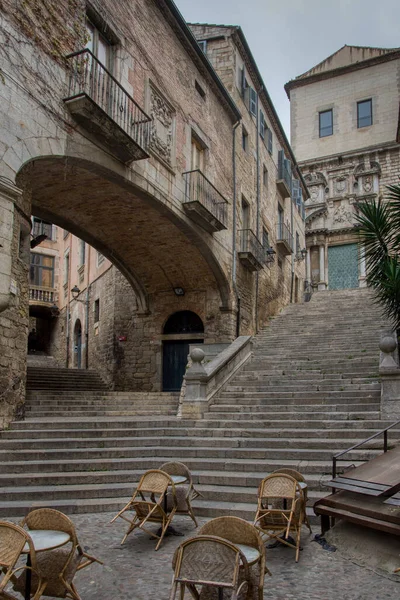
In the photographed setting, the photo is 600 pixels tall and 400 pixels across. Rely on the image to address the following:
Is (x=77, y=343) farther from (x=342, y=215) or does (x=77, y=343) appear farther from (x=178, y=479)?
(x=178, y=479)

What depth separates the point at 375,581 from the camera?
4164mm

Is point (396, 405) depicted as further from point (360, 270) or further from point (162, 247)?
point (360, 270)

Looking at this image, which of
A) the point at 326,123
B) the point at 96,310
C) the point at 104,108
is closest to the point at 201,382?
the point at 104,108

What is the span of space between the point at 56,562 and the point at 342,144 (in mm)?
32354

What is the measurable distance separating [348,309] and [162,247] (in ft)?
24.8

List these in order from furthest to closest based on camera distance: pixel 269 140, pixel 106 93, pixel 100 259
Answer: pixel 269 140
pixel 100 259
pixel 106 93

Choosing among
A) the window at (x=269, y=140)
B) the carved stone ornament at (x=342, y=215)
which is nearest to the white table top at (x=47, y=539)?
the window at (x=269, y=140)

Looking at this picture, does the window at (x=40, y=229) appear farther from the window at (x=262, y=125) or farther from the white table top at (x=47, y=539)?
the white table top at (x=47, y=539)

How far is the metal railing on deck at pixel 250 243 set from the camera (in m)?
17.3

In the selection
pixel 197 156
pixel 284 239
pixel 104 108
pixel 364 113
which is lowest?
pixel 104 108

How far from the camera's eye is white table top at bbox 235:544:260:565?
11.3 feet

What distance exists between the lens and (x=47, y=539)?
3730 mm

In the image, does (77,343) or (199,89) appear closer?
(199,89)

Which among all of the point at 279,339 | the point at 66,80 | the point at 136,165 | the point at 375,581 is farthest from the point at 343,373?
the point at 66,80
